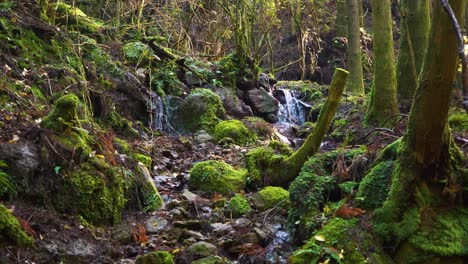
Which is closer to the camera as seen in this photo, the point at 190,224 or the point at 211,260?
the point at 211,260

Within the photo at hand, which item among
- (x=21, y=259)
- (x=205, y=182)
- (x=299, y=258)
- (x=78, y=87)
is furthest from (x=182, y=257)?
(x=78, y=87)

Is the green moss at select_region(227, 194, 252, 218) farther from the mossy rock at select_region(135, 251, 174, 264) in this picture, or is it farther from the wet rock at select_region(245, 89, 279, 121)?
the wet rock at select_region(245, 89, 279, 121)

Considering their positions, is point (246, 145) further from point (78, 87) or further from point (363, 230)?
point (363, 230)

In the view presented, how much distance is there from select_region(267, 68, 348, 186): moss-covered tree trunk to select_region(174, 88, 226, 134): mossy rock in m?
3.87

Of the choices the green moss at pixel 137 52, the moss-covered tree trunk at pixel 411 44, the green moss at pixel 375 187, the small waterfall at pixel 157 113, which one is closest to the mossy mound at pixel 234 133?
the small waterfall at pixel 157 113

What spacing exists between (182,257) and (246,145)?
5.29 metres

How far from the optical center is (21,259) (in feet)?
13.2

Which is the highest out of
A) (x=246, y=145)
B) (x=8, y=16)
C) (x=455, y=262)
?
(x=8, y=16)

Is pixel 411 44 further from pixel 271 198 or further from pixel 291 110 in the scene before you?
pixel 291 110

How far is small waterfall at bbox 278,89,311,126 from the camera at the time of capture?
13186 mm

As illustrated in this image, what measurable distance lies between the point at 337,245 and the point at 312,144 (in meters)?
2.46

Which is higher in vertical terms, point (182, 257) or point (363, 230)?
point (363, 230)

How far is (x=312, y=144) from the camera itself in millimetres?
6684

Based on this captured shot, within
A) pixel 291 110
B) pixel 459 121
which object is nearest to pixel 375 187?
pixel 459 121
